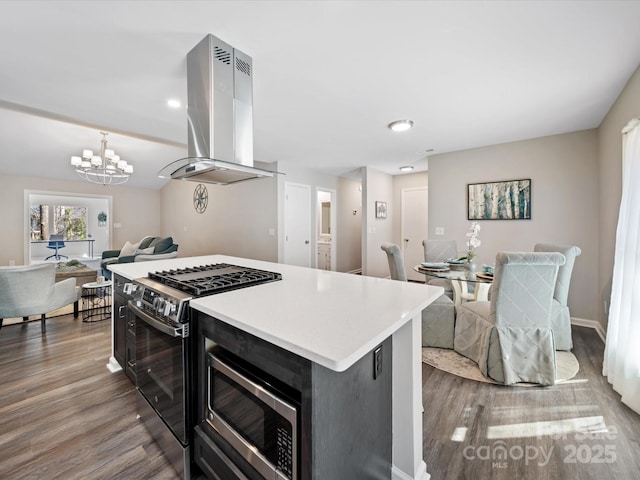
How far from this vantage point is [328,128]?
3.33 meters

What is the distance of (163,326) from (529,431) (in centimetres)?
215

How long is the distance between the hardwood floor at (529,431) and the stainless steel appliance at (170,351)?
1.29m

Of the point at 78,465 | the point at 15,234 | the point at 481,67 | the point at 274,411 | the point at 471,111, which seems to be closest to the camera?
the point at 274,411

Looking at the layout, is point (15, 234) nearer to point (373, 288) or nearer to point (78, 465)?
point (78, 465)

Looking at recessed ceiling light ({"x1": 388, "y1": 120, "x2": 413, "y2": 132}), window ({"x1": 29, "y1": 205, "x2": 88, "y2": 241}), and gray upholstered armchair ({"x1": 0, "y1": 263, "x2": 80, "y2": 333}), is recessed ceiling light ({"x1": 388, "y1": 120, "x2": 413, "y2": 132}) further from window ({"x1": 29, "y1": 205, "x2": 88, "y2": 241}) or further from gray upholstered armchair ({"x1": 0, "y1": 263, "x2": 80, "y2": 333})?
window ({"x1": 29, "y1": 205, "x2": 88, "y2": 241})

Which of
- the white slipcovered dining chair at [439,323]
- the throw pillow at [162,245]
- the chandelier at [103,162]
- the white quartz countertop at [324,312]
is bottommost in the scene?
the white slipcovered dining chair at [439,323]

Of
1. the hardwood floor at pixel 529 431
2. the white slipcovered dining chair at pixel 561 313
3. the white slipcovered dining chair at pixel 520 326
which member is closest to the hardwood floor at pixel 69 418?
the hardwood floor at pixel 529 431

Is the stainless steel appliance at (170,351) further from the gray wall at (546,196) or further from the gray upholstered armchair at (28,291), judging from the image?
the gray wall at (546,196)

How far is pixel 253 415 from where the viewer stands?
A: 1.09 metres

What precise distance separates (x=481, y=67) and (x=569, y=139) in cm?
235

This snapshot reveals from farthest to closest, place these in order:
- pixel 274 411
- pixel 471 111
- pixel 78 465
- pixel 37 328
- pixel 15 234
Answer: pixel 15 234 → pixel 37 328 → pixel 471 111 → pixel 78 465 → pixel 274 411

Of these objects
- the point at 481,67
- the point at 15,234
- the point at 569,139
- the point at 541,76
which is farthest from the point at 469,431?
the point at 15,234

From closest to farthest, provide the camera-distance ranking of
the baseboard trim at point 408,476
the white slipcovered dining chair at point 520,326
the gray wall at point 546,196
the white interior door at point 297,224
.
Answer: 1. the baseboard trim at point 408,476
2. the white slipcovered dining chair at point 520,326
3. the gray wall at point 546,196
4. the white interior door at point 297,224

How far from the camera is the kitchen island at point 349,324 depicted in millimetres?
864
